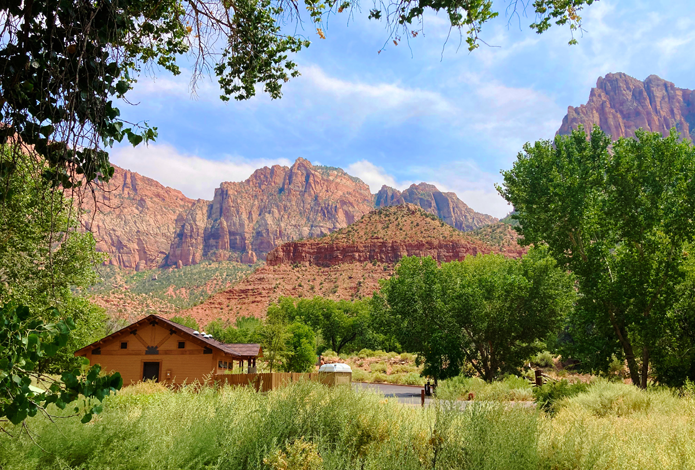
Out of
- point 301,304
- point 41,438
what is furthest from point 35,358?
point 301,304

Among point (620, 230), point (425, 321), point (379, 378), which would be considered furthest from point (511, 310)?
point (379, 378)

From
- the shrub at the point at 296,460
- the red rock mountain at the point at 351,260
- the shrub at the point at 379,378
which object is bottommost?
the shrub at the point at 379,378

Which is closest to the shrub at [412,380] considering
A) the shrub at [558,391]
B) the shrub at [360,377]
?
the shrub at [360,377]

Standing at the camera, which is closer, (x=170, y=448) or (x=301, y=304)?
(x=170, y=448)

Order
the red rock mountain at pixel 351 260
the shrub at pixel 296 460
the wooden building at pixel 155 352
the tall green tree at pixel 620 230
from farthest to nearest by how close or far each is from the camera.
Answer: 1. the red rock mountain at pixel 351 260
2. the wooden building at pixel 155 352
3. the tall green tree at pixel 620 230
4. the shrub at pixel 296 460

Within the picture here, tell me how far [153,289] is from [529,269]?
14820 centimetres

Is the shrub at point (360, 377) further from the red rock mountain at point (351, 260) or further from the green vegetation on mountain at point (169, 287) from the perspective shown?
the green vegetation on mountain at point (169, 287)

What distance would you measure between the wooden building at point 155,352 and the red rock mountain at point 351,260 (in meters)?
74.1

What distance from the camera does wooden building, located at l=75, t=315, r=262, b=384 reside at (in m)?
27.5

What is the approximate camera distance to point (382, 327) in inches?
1409

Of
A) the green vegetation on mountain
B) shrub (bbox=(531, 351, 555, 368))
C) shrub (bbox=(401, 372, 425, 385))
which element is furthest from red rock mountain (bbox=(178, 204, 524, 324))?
shrub (bbox=(531, 351, 555, 368))

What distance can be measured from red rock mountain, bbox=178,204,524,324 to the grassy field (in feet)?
313

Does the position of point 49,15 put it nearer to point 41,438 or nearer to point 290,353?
point 41,438

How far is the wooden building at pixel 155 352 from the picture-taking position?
1081 inches
